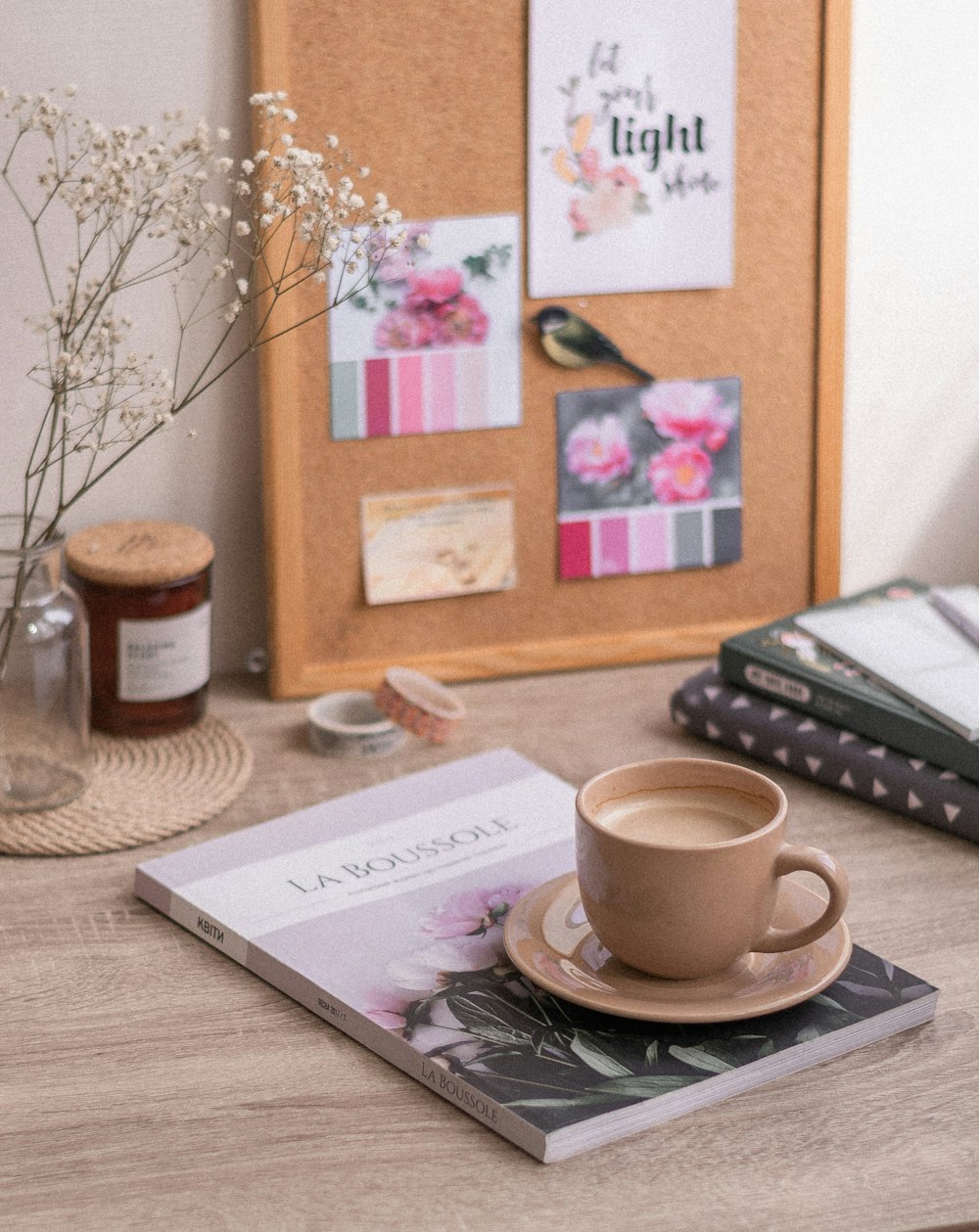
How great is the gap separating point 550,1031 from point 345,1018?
0.10 m

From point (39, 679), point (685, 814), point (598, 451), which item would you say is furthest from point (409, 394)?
point (685, 814)

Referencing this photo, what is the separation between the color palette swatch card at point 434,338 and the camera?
1.00 m

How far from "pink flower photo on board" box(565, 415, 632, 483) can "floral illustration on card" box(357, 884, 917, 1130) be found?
0.43 meters

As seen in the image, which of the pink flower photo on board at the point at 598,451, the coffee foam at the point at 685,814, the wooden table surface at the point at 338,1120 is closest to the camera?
the wooden table surface at the point at 338,1120

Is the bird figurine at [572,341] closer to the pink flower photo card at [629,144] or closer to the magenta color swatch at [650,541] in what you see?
the pink flower photo card at [629,144]

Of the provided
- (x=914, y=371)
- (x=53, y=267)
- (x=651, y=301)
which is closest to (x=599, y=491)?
(x=651, y=301)

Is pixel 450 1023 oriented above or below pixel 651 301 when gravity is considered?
below

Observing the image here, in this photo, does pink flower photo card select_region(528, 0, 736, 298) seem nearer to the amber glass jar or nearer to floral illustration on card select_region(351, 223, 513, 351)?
floral illustration on card select_region(351, 223, 513, 351)

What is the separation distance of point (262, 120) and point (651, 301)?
289mm

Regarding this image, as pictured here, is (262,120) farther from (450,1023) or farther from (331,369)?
(450,1023)

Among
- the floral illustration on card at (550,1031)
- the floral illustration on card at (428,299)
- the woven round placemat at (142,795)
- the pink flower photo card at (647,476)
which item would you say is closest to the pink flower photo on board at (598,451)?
the pink flower photo card at (647,476)

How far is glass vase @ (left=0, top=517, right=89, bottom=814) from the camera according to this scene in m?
0.87

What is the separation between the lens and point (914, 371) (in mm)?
1170

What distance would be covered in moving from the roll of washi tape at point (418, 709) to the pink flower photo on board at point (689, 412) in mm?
252
